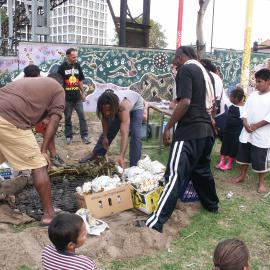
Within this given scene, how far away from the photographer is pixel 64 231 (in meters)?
2.46

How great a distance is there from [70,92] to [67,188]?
3.35 meters

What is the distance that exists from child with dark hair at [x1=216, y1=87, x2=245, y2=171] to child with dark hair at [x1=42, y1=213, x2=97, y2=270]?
4.40 metres

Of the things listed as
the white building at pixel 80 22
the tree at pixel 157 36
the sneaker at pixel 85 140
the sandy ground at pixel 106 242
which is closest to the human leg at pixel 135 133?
the sandy ground at pixel 106 242

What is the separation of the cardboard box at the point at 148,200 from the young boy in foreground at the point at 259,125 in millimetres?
1764

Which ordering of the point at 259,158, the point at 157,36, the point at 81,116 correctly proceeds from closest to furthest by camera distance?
the point at 259,158 < the point at 81,116 < the point at 157,36

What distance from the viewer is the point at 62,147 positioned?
25.9 feet

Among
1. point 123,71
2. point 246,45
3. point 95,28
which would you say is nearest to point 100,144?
point 246,45

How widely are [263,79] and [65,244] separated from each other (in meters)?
→ 3.84

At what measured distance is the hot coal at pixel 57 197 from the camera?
4.57 meters

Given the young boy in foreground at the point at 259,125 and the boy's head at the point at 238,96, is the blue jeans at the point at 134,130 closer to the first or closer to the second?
the young boy in foreground at the point at 259,125

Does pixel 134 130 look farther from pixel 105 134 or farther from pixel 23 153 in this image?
pixel 23 153

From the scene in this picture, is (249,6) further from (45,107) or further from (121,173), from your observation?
(45,107)

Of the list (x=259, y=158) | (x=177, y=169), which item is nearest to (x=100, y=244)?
(x=177, y=169)

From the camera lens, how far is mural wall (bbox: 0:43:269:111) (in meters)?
11.4
